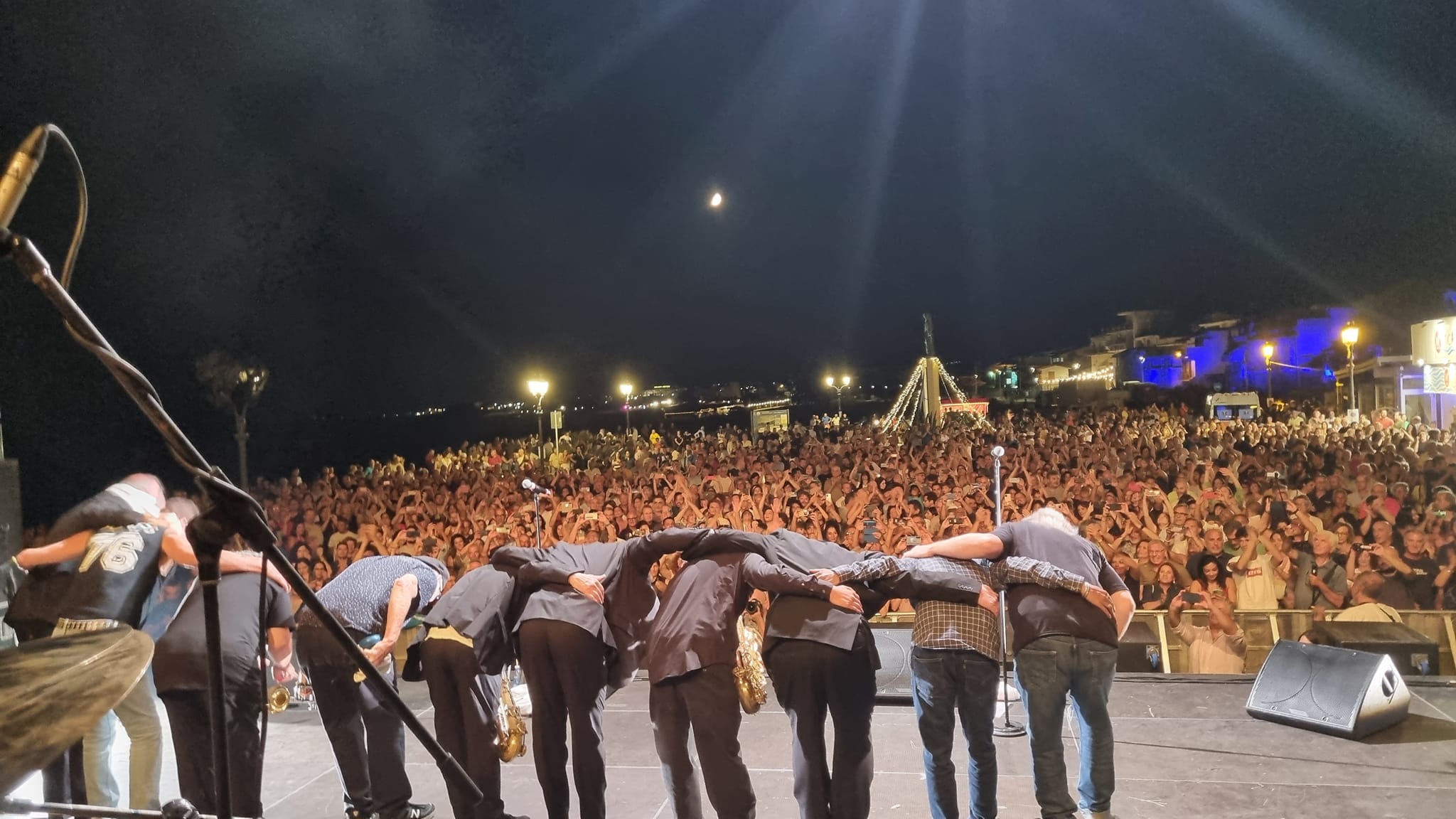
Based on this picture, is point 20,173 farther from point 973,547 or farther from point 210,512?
point 973,547

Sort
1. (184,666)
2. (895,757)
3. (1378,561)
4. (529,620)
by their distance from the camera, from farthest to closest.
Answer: (1378,561) < (895,757) < (529,620) < (184,666)

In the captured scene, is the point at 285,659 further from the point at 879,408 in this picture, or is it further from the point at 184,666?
the point at 879,408

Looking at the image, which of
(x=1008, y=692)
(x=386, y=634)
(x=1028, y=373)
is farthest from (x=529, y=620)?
(x=1028, y=373)

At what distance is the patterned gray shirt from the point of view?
10.4ft

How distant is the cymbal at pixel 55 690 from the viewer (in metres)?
0.75

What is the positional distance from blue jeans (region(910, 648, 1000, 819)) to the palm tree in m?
8.77

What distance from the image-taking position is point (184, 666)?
3086 millimetres

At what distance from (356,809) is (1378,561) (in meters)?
6.16

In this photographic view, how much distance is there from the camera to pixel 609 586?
336 cm

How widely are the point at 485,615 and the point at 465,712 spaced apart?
0.38 meters

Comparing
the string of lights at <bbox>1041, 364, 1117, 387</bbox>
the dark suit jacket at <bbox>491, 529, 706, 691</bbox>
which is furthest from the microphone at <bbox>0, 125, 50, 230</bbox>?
the string of lights at <bbox>1041, 364, 1117, 387</bbox>

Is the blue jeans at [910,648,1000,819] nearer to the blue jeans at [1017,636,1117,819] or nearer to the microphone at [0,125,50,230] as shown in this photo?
the blue jeans at [1017,636,1117,819]

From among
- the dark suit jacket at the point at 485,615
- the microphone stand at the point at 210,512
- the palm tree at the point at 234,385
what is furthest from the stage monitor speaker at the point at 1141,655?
the palm tree at the point at 234,385

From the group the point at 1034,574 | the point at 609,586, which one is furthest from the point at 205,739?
the point at 1034,574
